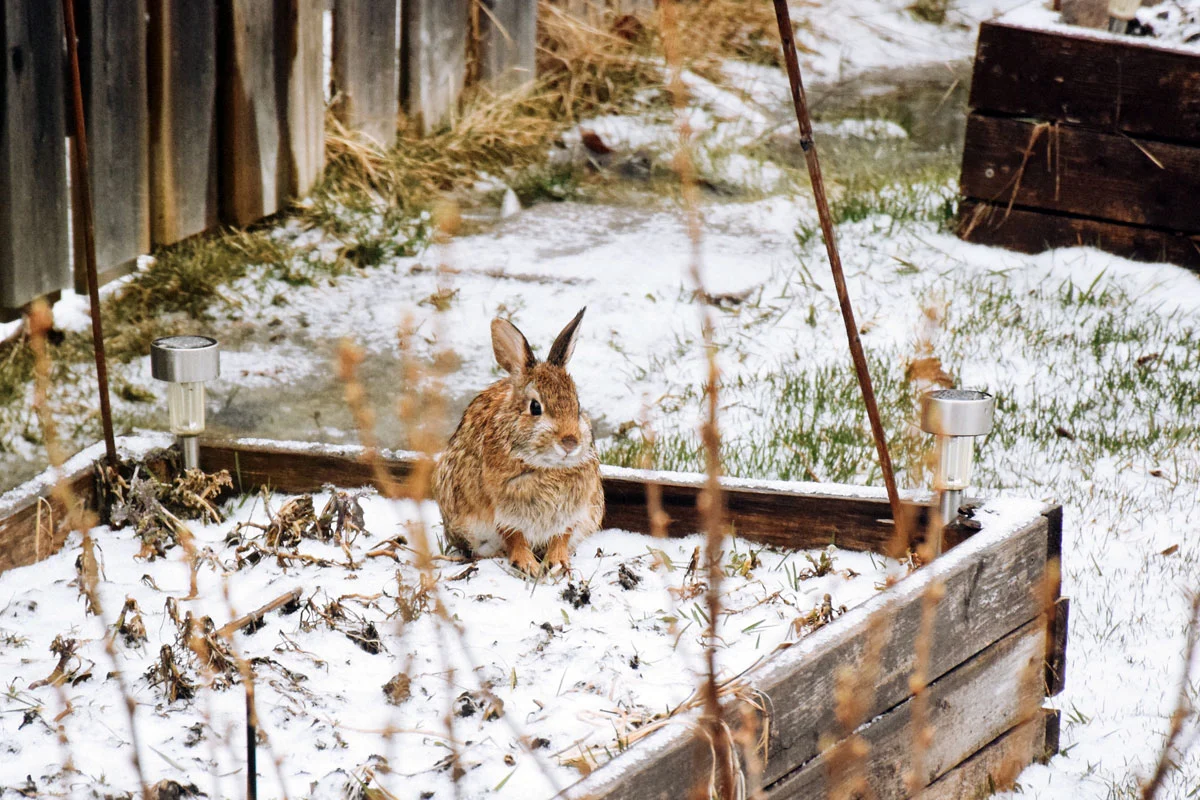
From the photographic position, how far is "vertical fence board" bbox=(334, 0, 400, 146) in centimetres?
631

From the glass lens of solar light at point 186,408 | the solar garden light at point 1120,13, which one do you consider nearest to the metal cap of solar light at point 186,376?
the glass lens of solar light at point 186,408

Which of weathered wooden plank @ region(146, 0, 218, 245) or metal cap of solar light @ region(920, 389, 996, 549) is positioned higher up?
weathered wooden plank @ region(146, 0, 218, 245)

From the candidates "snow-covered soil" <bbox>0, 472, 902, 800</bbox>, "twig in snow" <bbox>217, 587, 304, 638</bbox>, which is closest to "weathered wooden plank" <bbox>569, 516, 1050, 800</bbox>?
"snow-covered soil" <bbox>0, 472, 902, 800</bbox>

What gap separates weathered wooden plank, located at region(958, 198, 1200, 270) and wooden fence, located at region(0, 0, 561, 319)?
253cm

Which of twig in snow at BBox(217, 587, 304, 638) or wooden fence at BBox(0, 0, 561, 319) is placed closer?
twig in snow at BBox(217, 587, 304, 638)

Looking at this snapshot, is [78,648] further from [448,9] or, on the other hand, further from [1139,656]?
[448,9]

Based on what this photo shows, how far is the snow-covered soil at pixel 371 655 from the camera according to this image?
2562 millimetres

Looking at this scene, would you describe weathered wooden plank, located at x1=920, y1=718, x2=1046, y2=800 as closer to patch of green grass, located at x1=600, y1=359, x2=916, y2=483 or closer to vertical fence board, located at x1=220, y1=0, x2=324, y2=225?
patch of green grass, located at x1=600, y1=359, x2=916, y2=483

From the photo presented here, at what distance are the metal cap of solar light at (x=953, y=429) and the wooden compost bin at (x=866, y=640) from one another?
0.11 meters

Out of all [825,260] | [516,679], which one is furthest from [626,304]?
[516,679]

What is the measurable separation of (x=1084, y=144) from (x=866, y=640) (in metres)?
3.59

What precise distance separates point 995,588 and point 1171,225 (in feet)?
10.3

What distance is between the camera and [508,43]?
7.34 m

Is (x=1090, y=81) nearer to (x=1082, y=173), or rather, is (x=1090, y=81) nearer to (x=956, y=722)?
(x=1082, y=173)
